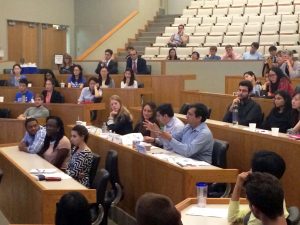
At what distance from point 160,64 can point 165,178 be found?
23.2 feet

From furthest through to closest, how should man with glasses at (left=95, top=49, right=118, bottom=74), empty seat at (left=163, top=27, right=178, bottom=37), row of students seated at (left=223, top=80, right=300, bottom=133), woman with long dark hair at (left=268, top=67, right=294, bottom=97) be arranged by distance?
1. empty seat at (left=163, top=27, right=178, bottom=37)
2. man with glasses at (left=95, top=49, right=118, bottom=74)
3. woman with long dark hair at (left=268, top=67, right=294, bottom=97)
4. row of students seated at (left=223, top=80, right=300, bottom=133)

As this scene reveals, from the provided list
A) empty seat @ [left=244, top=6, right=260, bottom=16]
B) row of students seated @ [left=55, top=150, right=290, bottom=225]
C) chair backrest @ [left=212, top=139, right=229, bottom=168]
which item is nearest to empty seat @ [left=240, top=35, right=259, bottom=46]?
empty seat @ [left=244, top=6, right=260, bottom=16]

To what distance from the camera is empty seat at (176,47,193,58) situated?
13008 mm

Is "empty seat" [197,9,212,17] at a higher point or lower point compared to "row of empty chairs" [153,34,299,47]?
higher

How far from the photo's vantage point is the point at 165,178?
4.67 m

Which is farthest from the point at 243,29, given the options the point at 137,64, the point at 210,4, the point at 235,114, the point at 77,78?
the point at 235,114

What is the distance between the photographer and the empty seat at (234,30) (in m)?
13.2

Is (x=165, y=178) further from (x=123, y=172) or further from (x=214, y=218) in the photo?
(x=214, y=218)

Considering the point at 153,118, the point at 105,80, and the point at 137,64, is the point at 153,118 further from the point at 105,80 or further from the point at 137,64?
the point at 137,64

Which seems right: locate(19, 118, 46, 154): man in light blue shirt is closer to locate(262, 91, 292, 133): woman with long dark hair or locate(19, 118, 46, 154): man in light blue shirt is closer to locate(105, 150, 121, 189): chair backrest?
locate(105, 150, 121, 189): chair backrest

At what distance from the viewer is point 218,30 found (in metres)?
13.7

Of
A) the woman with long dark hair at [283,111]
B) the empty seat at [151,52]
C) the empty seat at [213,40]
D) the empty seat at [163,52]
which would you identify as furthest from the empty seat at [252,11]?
the woman with long dark hair at [283,111]

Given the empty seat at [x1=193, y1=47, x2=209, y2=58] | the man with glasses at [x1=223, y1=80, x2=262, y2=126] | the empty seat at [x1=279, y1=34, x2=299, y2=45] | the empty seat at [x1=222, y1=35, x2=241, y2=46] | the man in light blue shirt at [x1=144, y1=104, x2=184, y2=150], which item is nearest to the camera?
the man in light blue shirt at [x1=144, y1=104, x2=184, y2=150]

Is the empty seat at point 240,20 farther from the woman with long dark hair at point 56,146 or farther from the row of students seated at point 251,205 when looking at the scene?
the row of students seated at point 251,205
